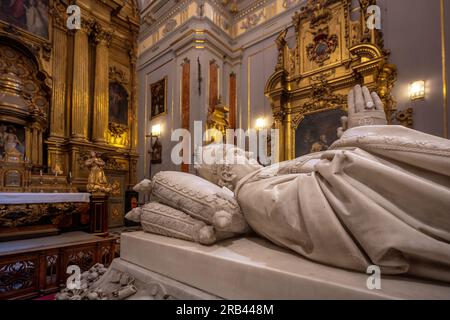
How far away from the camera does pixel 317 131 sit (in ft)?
19.6

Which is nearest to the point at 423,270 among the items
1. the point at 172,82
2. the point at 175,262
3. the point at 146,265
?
the point at 175,262

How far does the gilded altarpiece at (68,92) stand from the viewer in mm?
5820

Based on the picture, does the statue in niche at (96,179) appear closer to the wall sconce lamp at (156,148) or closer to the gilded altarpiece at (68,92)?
the gilded altarpiece at (68,92)

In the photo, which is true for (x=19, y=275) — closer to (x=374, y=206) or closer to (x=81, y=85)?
(x=374, y=206)

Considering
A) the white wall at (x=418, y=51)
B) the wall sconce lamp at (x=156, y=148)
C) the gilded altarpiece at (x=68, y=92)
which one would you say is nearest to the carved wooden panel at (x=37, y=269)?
the gilded altarpiece at (x=68, y=92)

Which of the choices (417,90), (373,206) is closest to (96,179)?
(373,206)

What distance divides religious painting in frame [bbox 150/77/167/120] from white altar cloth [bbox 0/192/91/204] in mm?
4739

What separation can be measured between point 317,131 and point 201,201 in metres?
5.50

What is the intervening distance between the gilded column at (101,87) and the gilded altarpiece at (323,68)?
5.45 meters

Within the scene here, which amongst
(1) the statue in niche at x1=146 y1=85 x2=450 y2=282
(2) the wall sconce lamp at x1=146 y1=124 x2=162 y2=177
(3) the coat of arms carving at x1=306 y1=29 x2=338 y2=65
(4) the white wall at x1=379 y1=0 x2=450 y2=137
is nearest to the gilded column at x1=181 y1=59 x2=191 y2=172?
(2) the wall sconce lamp at x1=146 y1=124 x2=162 y2=177

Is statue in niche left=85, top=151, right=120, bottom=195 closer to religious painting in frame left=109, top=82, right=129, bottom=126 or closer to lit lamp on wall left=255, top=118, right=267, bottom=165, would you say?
religious painting in frame left=109, top=82, right=129, bottom=126

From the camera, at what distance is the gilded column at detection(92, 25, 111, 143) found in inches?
286

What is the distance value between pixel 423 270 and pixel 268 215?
21.3 inches
